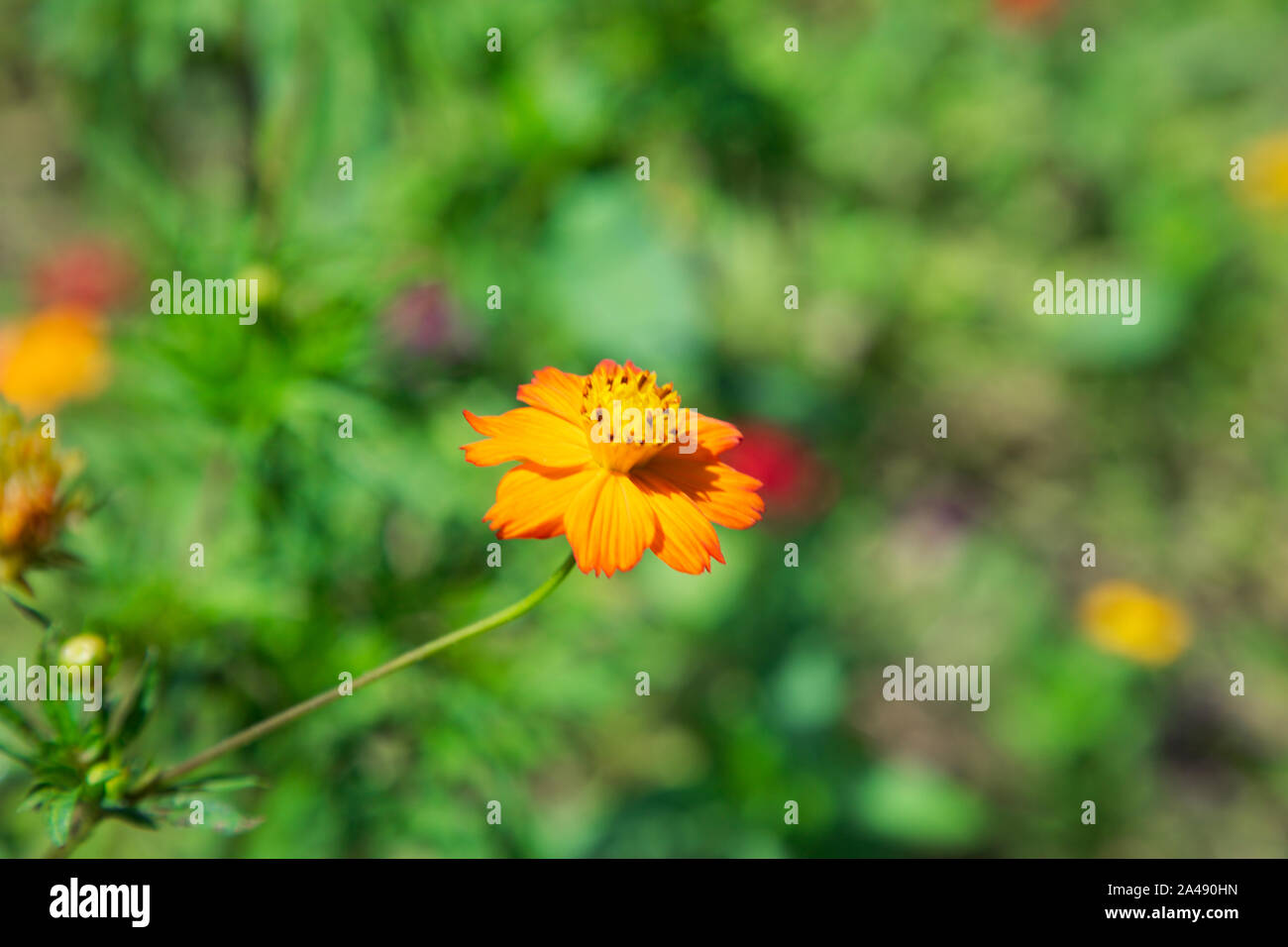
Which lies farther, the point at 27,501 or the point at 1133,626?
the point at 1133,626

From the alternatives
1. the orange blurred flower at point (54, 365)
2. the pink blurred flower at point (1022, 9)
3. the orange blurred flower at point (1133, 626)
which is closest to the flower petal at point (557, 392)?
the orange blurred flower at point (54, 365)

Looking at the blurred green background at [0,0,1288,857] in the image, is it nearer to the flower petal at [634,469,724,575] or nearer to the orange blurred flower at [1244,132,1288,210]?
the orange blurred flower at [1244,132,1288,210]

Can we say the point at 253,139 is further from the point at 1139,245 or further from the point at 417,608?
the point at 1139,245

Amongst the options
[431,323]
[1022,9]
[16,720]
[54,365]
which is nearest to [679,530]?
[16,720]

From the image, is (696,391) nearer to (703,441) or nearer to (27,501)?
(703,441)

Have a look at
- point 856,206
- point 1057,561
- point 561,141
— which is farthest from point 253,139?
point 1057,561

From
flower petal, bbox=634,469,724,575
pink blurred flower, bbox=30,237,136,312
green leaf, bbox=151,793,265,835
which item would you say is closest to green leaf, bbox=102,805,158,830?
green leaf, bbox=151,793,265,835

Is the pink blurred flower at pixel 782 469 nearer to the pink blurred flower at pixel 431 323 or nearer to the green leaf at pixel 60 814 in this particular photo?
the pink blurred flower at pixel 431 323
